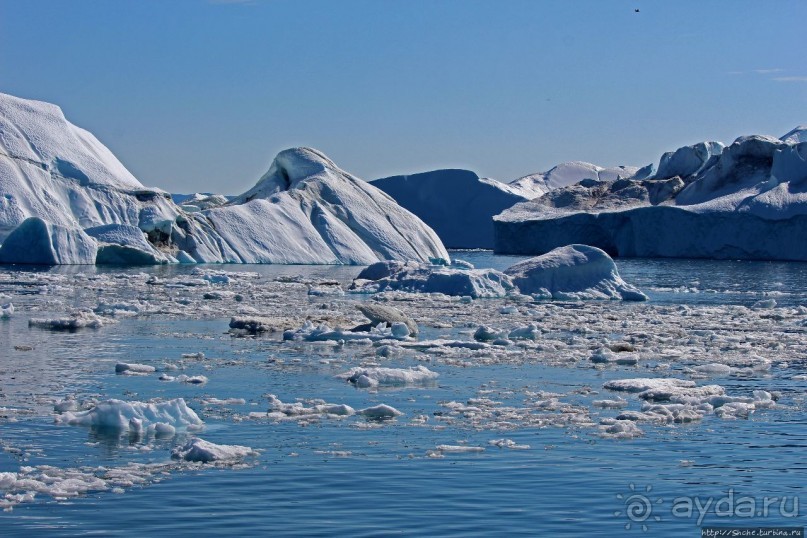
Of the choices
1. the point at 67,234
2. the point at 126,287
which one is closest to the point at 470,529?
the point at 126,287

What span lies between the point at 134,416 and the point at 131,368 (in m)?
2.67

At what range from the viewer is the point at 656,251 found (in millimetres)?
48594

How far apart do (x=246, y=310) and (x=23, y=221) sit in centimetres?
1606

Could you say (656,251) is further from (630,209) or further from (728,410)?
(728,410)

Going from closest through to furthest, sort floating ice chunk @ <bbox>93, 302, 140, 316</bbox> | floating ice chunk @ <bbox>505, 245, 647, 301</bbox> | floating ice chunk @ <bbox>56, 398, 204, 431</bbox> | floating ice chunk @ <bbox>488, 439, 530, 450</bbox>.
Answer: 1. floating ice chunk @ <bbox>488, 439, 530, 450</bbox>
2. floating ice chunk @ <bbox>56, 398, 204, 431</bbox>
3. floating ice chunk @ <bbox>93, 302, 140, 316</bbox>
4. floating ice chunk @ <bbox>505, 245, 647, 301</bbox>

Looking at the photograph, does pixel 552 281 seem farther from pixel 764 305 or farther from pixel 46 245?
pixel 46 245

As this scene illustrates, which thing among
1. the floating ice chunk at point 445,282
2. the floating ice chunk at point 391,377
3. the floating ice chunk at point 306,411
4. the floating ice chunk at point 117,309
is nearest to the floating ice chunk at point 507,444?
the floating ice chunk at point 306,411

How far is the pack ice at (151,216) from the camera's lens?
102ft

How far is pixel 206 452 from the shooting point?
6324mm

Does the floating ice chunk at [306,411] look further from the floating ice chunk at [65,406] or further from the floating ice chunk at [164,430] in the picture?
the floating ice chunk at [65,406]

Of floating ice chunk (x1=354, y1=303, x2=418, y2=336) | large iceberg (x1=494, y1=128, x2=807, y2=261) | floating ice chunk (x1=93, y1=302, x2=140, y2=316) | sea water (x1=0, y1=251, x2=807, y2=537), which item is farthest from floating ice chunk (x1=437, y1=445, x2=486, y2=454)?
large iceberg (x1=494, y1=128, x2=807, y2=261)

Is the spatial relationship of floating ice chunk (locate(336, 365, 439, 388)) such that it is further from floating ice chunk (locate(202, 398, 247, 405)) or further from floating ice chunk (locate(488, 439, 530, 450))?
floating ice chunk (locate(488, 439, 530, 450))

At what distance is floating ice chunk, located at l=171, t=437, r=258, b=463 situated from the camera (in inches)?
249

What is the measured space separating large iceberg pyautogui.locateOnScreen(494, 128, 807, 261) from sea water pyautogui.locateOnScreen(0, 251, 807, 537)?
34.8m
